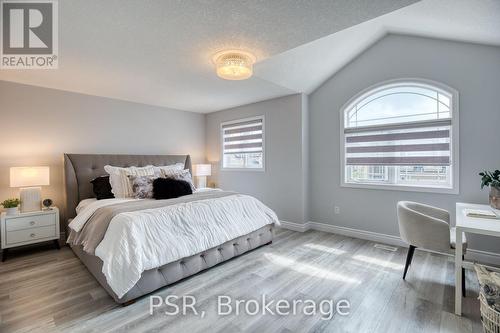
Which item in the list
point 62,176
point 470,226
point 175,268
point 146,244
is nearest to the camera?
point 470,226

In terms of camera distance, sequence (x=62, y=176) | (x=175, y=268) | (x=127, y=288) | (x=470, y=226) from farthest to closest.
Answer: (x=62, y=176), (x=175, y=268), (x=127, y=288), (x=470, y=226)

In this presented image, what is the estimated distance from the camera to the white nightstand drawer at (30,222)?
2873mm

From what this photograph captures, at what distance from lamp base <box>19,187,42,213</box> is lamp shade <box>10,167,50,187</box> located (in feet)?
0.65

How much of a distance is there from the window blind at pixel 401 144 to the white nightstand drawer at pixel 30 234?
14.3ft

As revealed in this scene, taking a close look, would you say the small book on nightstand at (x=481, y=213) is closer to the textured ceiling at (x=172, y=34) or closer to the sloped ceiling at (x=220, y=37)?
the sloped ceiling at (x=220, y=37)

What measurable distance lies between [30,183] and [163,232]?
82.5 inches

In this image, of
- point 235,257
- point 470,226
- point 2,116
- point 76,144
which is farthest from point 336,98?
point 2,116

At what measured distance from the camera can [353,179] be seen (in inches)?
148

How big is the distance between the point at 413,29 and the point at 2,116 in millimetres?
5402

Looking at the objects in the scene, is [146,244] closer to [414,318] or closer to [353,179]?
[414,318]

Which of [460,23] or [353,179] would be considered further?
[353,179]

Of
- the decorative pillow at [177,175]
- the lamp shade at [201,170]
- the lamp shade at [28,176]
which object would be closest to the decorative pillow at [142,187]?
the decorative pillow at [177,175]

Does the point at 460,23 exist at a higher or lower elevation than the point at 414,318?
higher

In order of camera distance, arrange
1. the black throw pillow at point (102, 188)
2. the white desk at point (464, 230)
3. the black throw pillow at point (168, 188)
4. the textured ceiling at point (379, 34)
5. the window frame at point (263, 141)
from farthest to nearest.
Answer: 1. the window frame at point (263, 141)
2. the black throw pillow at point (102, 188)
3. the black throw pillow at point (168, 188)
4. the textured ceiling at point (379, 34)
5. the white desk at point (464, 230)
